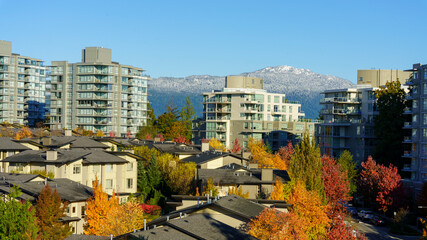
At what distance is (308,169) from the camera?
87250 millimetres

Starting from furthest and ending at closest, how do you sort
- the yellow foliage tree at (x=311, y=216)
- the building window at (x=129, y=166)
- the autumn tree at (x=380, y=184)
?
the autumn tree at (x=380, y=184) < the building window at (x=129, y=166) < the yellow foliage tree at (x=311, y=216)

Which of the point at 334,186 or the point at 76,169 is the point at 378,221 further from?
the point at 76,169

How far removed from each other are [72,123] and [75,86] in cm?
978

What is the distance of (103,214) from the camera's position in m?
71.8

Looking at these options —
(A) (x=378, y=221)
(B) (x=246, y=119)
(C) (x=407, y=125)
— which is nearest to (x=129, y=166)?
(A) (x=378, y=221)

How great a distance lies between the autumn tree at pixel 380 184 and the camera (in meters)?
101

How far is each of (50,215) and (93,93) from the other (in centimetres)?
11718

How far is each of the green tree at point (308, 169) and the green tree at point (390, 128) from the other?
33961 mm

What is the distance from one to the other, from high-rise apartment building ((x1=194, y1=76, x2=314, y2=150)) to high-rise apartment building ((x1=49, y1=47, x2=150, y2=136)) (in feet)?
70.8

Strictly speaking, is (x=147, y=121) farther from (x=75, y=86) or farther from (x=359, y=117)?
(x=359, y=117)

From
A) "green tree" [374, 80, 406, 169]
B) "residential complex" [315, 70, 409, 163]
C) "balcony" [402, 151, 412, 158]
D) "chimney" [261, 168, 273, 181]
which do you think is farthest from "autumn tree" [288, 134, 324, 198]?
"residential complex" [315, 70, 409, 163]

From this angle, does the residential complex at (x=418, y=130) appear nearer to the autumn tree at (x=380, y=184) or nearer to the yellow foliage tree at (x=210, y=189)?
the autumn tree at (x=380, y=184)

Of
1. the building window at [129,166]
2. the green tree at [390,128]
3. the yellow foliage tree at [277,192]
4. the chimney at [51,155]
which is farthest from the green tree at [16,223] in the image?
the green tree at [390,128]

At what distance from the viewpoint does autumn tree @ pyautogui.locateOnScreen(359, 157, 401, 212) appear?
3971 inches
